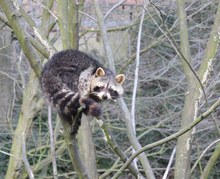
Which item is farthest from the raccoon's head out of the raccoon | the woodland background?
the woodland background

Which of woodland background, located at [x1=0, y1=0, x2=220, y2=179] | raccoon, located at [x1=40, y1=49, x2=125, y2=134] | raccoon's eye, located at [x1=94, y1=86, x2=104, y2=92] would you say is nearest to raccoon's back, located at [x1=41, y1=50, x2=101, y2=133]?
raccoon, located at [x1=40, y1=49, x2=125, y2=134]

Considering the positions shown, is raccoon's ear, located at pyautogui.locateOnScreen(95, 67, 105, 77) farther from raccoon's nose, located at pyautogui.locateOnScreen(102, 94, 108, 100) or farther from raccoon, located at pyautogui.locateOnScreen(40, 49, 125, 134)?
raccoon's nose, located at pyautogui.locateOnScreen(102, 94, 108, 100)

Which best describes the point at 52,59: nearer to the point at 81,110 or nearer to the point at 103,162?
the point at 81,110

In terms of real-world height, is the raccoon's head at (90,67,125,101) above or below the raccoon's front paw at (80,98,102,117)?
above

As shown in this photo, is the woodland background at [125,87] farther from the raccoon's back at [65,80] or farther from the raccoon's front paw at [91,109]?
the raccoon's front paw at [91,109]

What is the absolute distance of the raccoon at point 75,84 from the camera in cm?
284

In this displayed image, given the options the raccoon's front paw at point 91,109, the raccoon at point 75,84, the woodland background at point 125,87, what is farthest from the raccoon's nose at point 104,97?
the woodland background at point 125,87

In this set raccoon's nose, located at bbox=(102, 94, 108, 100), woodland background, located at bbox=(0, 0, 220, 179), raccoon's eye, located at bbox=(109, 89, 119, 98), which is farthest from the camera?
woodland background, located at bbox=(0, 0, 220, 179)

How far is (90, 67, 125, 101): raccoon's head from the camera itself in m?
3.35

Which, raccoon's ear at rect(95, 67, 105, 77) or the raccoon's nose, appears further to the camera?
raccoon's ear at rect(95, 67, 105, 77)

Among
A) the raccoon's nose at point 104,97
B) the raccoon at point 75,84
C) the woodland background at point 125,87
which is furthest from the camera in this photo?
the woodland background at point 125,87

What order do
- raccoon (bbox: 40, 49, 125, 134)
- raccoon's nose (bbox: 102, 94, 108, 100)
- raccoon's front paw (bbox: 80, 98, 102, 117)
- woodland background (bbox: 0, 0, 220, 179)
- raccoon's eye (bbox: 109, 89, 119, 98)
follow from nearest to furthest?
raccoon's front paw (bbox: 80, 98, 102, 117) < raccoon (bbox: 40, 49, 125, 134) < raccoon's nose (bbox: 102, 94, 108, 100) < raccoon's eye (bbox: 109, 89, 119, 98) < woodland background (bbox: 0, 0, 220, 179)

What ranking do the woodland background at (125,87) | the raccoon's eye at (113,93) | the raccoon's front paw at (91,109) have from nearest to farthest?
1. the raccoon's front paw at (91,109)
2. the raccoon's eye at (113,93)
3. the woodland background at (125,87)

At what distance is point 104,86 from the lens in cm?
342
